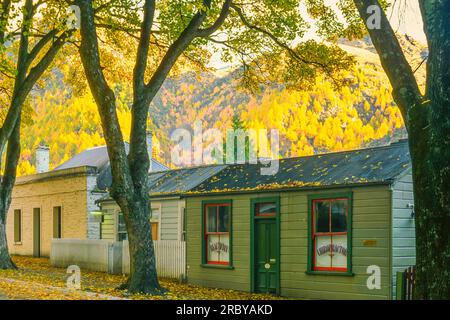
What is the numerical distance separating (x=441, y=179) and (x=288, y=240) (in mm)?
11164

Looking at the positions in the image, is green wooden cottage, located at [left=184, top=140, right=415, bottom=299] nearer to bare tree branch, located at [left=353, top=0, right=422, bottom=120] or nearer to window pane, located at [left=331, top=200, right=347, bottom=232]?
window pane, located at [left=331, top=200, right=347, bottom=232]

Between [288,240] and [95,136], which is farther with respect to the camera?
[95,136]

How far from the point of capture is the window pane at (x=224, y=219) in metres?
23.4

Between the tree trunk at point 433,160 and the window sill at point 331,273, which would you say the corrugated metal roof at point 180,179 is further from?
the tree trunk at point 433,160

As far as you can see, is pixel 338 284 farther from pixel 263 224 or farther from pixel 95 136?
pixel 95 136

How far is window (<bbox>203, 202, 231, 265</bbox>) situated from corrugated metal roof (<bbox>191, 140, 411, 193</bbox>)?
0.66m

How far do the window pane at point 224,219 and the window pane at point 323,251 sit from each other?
392 centimetres

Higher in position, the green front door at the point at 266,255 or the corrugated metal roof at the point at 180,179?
the corrugated metal roof at the point at 180,179

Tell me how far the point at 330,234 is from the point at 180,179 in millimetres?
10269

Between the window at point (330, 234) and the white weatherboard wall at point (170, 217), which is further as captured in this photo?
the white weatherboard wall at point (170, 217)

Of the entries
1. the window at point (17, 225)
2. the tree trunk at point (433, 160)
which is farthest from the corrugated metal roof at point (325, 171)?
the window at point (17, 225)

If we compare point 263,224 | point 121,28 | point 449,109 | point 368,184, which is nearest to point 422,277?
point 449,109

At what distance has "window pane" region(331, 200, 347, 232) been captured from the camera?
773 inches

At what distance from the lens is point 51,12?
26.2 m
